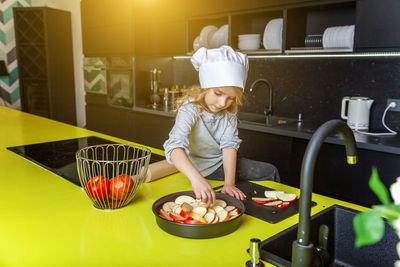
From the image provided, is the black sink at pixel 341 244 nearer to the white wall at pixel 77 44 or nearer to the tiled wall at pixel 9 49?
the white wall at pixel 77 44

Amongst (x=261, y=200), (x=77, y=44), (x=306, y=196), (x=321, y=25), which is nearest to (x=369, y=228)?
(x=306, y=196)

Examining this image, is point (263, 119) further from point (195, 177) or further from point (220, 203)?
point (220, 203)

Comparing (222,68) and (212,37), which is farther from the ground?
(212,37)

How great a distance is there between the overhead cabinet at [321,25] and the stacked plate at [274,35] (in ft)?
0.05

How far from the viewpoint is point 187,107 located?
155 cm

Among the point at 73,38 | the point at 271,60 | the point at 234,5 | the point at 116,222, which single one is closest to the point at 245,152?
the point at 271,60

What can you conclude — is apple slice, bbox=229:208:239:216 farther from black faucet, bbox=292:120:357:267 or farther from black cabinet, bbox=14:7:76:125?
black cabinet, bbox=14:7:76:125

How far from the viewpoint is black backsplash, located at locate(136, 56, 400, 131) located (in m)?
2.46

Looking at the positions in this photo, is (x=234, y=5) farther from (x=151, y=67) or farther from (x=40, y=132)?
(x=40, y=132)

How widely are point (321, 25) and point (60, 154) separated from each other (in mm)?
2135

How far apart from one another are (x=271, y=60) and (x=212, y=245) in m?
2.49

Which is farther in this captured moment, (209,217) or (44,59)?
(44,59)

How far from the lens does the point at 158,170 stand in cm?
135

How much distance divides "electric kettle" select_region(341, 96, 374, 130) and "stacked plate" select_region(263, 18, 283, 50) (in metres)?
0.66
